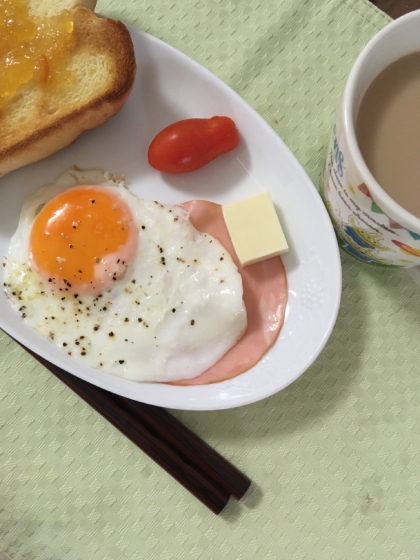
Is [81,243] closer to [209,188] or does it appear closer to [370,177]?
[209,188]

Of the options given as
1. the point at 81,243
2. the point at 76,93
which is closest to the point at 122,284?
the point at 81,243

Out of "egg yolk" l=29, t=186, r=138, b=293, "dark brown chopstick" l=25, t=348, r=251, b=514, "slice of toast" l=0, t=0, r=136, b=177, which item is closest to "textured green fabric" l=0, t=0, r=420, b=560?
"dark brown chopstick" l=25, t=348, r=251, b=514

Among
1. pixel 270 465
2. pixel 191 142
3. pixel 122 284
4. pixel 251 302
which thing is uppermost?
pixel 191 142

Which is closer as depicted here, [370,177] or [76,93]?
[370,177]

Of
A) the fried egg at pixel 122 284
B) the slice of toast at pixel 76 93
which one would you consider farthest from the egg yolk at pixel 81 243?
the slice of toast at pixel 76 93

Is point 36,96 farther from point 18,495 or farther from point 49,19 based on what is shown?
point 18,495

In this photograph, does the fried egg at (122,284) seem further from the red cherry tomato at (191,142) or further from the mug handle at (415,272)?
the mug handle at (415,272)

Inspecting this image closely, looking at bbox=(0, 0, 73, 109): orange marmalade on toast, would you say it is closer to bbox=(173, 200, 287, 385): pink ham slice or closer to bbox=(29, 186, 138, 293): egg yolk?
bbox=(29, 186, 138, 293): egg yolk
